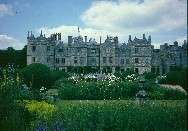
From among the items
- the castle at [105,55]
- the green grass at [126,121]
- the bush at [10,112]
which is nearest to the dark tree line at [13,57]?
the castle at [105,55]

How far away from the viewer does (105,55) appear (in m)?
58.2

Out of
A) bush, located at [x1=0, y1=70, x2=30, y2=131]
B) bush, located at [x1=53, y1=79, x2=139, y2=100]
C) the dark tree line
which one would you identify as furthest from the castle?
bush, located at [x1=0, y1=70, x2=30, y2=131]

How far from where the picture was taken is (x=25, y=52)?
5909 cm

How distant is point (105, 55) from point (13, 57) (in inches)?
504

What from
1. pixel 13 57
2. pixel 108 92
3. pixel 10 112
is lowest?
pixel 10 112

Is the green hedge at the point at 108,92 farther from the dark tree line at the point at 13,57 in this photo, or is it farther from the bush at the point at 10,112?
the dark tree line at the point at 13,57

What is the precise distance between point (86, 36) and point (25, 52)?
9.16 metres

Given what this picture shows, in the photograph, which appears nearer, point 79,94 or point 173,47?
point 79,94

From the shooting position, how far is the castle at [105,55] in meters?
57.9

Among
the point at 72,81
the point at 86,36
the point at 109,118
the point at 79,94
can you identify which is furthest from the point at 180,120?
the point at 86,36

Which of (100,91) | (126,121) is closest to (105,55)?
(100,91)

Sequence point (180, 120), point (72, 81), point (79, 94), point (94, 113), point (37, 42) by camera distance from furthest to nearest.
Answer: point (37, 42) < point (72, 81) < point (79, 94) < point (94, 113) < point (180, 120)

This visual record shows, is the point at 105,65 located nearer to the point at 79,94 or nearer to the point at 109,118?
the point at 79,94

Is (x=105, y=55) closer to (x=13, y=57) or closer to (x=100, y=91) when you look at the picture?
(x=13, y=57)
